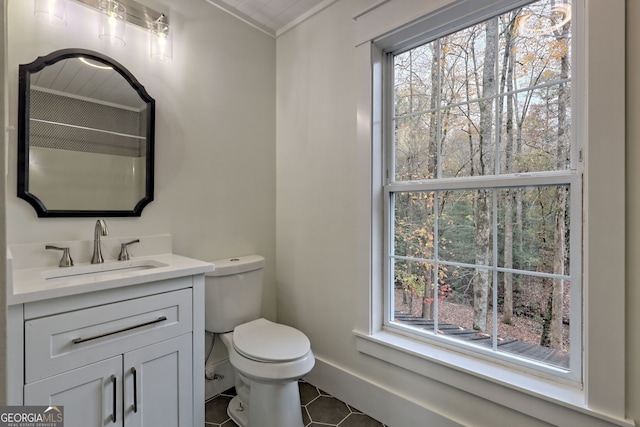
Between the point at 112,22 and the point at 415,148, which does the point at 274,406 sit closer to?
the point at 415,148

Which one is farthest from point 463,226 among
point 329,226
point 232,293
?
point 232,293

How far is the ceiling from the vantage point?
1861 mm

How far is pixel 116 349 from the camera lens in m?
1.11

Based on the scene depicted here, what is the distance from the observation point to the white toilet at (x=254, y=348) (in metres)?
1.36

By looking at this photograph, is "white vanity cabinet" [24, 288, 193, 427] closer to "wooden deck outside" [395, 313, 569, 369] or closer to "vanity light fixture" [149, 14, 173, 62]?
"wooden deck outside" [395, 313, 569, 369]

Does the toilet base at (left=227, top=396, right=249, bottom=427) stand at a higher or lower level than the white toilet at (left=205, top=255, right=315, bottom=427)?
lower

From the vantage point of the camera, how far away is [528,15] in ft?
4.16

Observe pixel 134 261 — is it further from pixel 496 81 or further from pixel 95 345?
pixel 496 81

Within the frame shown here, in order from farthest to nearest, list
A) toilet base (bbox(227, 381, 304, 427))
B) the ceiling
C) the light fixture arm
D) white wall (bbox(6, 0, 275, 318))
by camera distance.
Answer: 1. the ceiling
2. the light fixture arm
3. toilet base (bbox(227, 381, 304, 427))
4. white wall (bbox(6, 0, 275, 318))

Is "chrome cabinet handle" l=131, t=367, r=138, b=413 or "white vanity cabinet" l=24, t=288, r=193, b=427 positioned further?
"chrome cabinet handle" l=131, t=367, r=138, b=413

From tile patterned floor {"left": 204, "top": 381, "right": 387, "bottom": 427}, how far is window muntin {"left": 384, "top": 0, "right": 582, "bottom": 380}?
1.71 feet

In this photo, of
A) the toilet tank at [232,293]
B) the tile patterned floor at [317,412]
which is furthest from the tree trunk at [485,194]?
the toilet tank at [232,293]

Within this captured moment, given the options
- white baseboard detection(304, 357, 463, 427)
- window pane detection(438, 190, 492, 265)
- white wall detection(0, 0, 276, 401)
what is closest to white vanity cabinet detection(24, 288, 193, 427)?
white wall detection(0, 0, 276, 401)
